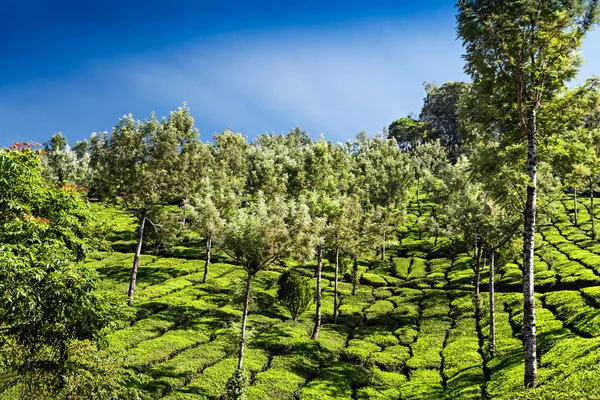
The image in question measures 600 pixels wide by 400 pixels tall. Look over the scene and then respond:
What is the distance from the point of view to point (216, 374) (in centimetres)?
2819

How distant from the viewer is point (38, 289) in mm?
13977

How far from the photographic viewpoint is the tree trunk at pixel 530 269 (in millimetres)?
17125

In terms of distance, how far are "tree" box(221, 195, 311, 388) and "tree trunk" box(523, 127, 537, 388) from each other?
49.0 ft

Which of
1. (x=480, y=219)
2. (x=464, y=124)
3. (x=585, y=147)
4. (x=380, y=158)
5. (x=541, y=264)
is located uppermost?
(x=380, y=158)

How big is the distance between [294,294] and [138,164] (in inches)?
874

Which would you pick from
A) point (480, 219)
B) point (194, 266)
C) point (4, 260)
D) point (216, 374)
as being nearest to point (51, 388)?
point (4, 260)

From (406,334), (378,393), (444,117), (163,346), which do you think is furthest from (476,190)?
(444,117)

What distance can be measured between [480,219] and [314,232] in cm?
1464

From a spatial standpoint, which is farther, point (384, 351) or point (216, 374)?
point (384, 351)

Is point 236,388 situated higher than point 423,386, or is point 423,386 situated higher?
point 236,388

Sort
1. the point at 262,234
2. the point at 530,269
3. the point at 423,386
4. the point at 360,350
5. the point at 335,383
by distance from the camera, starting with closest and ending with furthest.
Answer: the point at 530,269, the point at 262,234, the point at 423,386, the point at 335,383, the point at 360,350

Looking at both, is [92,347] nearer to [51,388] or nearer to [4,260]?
[51,388]

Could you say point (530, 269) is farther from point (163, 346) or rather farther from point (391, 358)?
point (163, 346)

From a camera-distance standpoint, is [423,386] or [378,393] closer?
[378,393]
